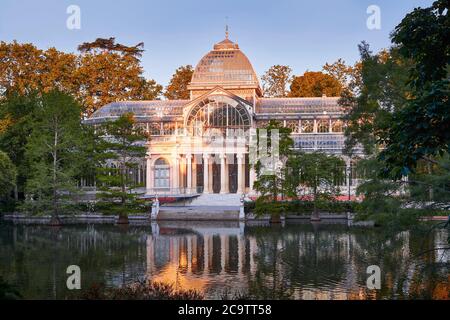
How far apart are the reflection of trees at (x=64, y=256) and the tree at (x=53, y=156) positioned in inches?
98.5

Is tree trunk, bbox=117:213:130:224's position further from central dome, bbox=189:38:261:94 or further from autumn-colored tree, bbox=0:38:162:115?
autumn-colored tree, bbox=0:38:162:115

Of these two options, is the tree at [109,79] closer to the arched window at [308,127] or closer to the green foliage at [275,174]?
the arched window at [308,127]

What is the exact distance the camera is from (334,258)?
24828 mm

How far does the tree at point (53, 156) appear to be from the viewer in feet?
132

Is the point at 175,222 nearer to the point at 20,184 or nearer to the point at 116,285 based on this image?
the point at 20,184

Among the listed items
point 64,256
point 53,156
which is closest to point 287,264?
point 64,256

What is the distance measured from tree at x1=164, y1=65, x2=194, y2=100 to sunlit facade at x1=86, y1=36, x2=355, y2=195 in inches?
818

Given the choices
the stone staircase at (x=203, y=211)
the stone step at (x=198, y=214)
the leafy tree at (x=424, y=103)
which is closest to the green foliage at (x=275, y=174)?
the stone step at (x=198, y=214)

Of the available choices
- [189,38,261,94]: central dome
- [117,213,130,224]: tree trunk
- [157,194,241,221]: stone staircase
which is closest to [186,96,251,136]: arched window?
[189,38,261,94]: central dome

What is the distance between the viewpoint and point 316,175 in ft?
139

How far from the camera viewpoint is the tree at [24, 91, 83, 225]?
4031 cm

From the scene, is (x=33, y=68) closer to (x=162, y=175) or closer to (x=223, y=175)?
(x=162, y=175)
